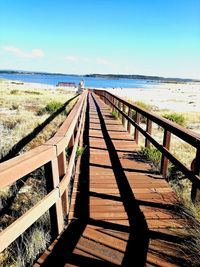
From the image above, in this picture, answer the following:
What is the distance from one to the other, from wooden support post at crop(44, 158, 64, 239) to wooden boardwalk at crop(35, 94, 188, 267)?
4.5 inches

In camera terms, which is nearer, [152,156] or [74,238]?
[74,238]

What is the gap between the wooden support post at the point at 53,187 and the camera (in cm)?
277

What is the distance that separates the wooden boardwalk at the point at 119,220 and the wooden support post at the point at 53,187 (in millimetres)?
115

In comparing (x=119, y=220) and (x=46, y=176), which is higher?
(x=46, y=176)

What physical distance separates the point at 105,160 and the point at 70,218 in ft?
8.14

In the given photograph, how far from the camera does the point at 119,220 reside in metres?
3.48

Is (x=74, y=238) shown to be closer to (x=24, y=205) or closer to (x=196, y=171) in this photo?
(x=196, y=171)

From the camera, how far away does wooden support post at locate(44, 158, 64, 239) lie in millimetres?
2766

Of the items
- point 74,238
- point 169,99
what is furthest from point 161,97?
point 74,238

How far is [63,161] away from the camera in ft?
10.8

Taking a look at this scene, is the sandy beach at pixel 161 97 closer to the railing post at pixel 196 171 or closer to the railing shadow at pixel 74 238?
the railing shadow at pixel 74 238

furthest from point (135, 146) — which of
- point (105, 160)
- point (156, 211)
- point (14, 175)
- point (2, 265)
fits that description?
point (14, 175)

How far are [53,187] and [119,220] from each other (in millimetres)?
1081

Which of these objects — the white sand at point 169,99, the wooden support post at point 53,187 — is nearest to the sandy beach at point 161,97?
the white sand at point 169,99
